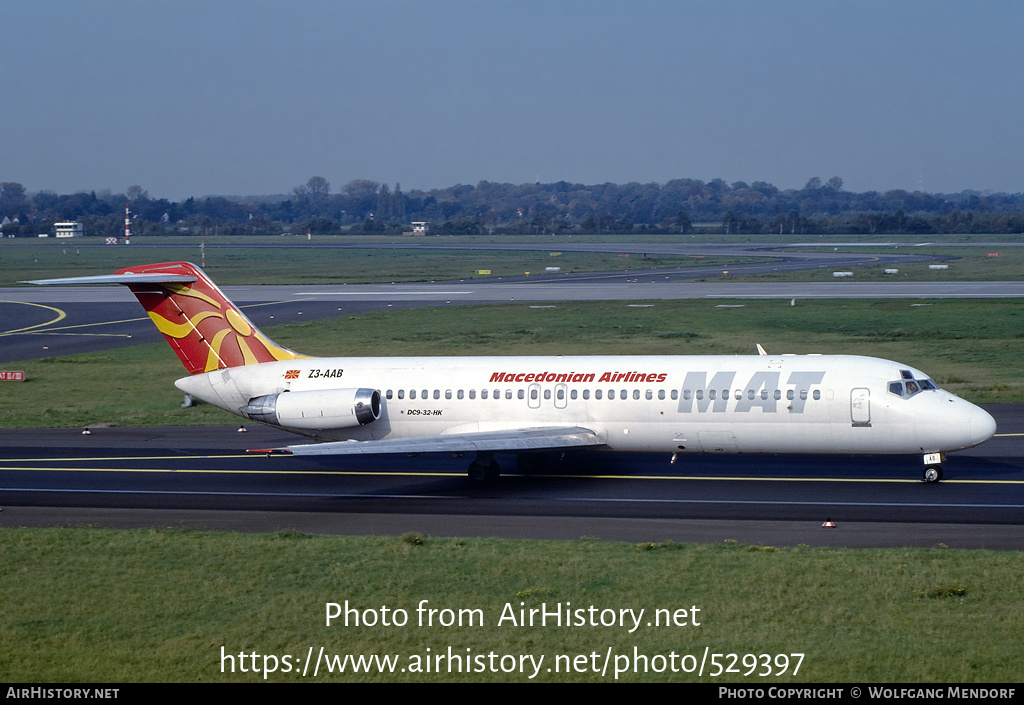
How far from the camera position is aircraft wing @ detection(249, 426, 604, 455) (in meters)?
29.7

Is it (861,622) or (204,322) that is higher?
(204,322)

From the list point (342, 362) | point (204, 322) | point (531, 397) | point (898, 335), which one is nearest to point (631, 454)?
point (531, 397)

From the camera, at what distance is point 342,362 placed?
3491 centimetres

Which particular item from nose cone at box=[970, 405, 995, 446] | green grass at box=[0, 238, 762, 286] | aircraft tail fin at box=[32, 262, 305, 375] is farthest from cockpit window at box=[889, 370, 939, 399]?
green grass at box=[0, 238, 762, 286]

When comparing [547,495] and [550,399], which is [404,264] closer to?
[550,399]

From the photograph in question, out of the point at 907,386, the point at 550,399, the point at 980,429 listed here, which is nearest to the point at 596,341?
the point at 550,399

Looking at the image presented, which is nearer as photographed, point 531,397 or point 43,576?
point 43,576

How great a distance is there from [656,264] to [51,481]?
113665 millimetres

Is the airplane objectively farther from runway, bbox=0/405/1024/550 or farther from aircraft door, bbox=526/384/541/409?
runway, bbox=0/405/1024/550

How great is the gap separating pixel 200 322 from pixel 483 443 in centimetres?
1072

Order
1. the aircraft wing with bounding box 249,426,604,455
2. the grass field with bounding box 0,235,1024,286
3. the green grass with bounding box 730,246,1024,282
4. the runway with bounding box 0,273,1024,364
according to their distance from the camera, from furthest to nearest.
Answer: the grass field with bounding box 0,235,1024,286
the green grass with bounding box 730,246,1024,282
the runway with bounding box 0,273,1024,364
the aircraft wing with bounding box 249,426,604,455

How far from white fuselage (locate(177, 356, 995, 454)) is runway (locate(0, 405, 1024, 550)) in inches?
52.1

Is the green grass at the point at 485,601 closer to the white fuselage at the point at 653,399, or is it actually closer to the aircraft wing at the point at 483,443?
the aircraft wing at the point at 483,443

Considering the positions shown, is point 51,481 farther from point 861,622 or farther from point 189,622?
point 861,622
